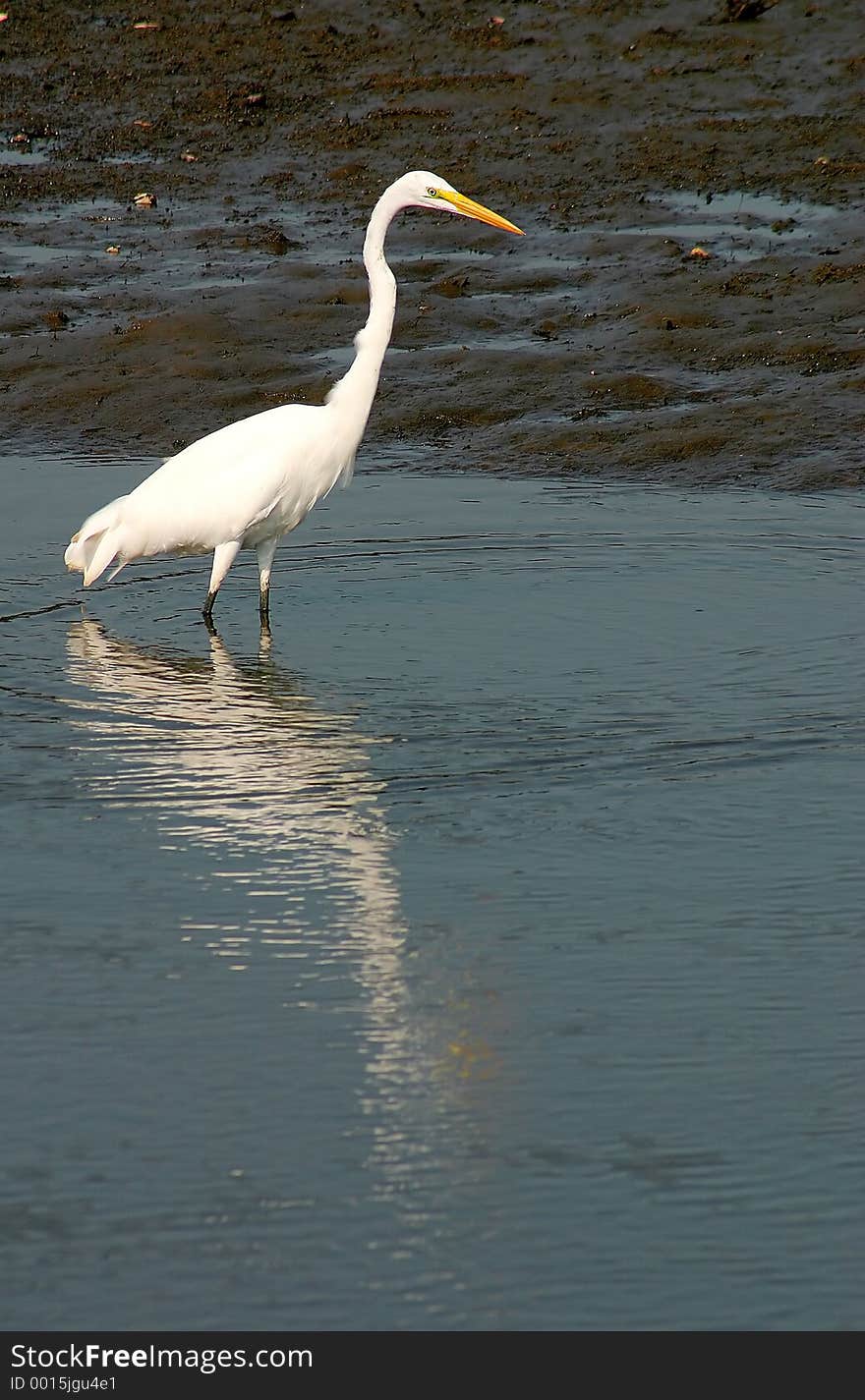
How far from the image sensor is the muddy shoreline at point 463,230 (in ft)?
33.6

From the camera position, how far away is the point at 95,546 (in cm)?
774

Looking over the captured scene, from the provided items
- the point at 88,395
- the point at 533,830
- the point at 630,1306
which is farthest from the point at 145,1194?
the point at 88,395

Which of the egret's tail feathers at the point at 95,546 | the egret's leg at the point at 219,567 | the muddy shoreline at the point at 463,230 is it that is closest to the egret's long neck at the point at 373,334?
the egret's leg at the point at 219,567

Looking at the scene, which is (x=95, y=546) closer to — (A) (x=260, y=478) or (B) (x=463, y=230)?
(A) (x=260, y=478)

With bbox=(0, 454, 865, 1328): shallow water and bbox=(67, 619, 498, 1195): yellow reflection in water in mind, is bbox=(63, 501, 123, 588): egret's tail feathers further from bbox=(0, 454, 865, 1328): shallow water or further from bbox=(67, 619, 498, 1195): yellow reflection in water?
bbox=(67, 619, 498, 1195): yellow reflection in water

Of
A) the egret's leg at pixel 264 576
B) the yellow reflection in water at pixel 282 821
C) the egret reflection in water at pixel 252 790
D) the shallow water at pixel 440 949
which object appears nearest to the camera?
the shallow water at pixel 440 949

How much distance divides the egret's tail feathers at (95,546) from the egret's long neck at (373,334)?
0.99 m

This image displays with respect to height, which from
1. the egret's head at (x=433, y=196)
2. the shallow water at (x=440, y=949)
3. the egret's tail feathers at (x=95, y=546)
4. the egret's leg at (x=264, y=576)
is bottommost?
the shallow water at (x=440, y=949)

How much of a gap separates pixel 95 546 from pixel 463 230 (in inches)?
248

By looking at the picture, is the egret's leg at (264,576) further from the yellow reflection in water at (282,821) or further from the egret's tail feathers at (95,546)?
the egret's tail feathers at (95,546)

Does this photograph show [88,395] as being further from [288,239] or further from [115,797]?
[115,797]

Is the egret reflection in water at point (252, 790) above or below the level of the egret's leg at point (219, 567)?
below

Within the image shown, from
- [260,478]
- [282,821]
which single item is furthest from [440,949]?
[260,478]

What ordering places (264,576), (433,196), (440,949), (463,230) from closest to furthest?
1. (440,949)
2. (264,576)
3. (433,196)
4. (463,230)
